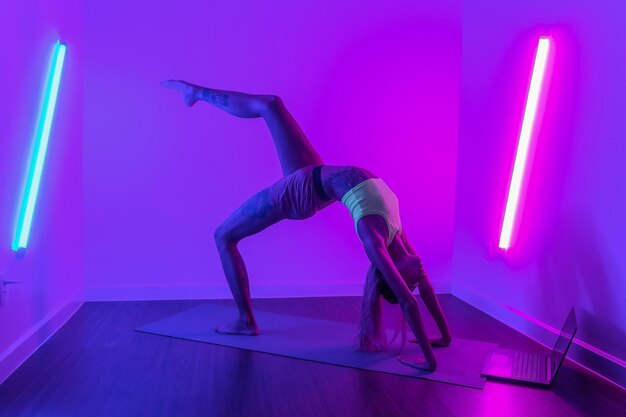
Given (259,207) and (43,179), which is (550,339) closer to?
(259,207)

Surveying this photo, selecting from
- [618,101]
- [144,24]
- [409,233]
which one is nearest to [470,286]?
[409,233]

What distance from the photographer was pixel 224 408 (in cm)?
222

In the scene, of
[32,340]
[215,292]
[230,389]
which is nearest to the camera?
[230,389]

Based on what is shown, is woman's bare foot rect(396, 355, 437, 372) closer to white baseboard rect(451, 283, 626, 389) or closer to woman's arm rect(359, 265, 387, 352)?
woman's arm rect(359, 265, 387, 352)

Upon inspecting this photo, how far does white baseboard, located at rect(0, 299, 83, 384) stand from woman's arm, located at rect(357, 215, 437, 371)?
5.91 feet

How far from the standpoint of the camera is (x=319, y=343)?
3145 mm

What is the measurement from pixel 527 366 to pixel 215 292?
250 centimetres

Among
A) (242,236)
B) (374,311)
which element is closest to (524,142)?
(374,311)

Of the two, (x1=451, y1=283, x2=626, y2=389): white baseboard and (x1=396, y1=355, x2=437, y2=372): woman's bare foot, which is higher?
(x1=451, y1=283, x2=626, y2=389): white baseboard

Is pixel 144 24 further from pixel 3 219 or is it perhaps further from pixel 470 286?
pixel 470 286

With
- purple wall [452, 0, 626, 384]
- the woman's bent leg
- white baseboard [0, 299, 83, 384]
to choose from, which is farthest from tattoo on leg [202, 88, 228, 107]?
purple wall [452, 0, 626, 384]

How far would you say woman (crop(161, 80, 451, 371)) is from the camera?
274 centimetres

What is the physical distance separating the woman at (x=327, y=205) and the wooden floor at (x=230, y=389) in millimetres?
349

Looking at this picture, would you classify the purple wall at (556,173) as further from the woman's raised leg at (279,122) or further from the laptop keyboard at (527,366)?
the woman's raised leg at (279,122)
